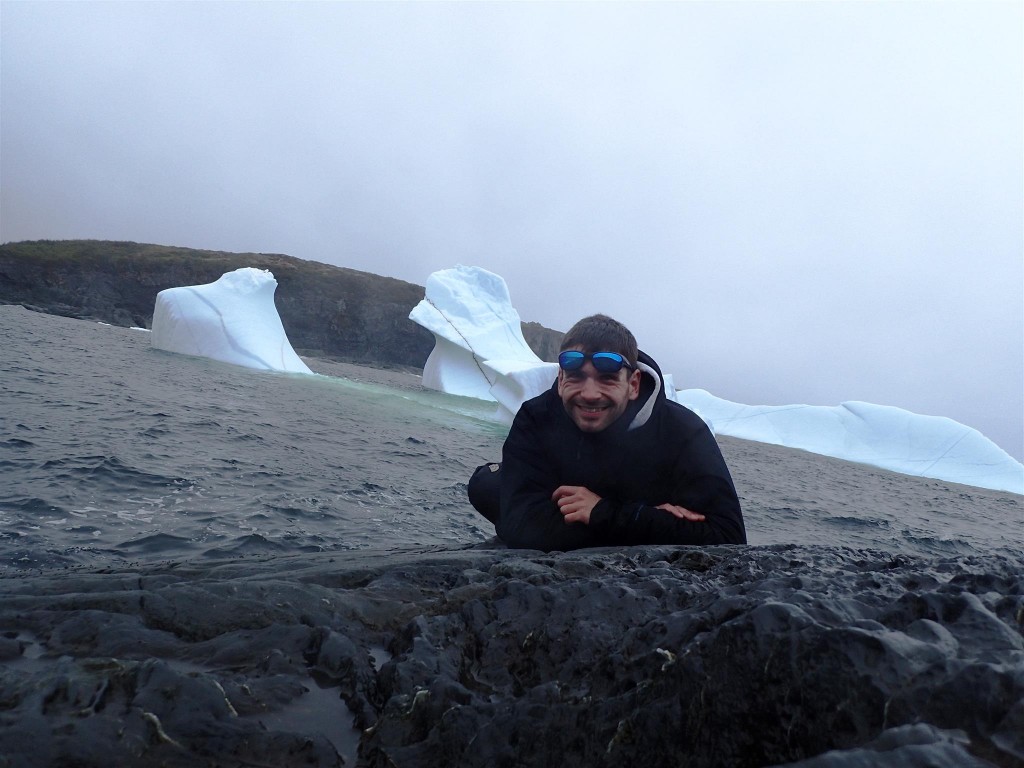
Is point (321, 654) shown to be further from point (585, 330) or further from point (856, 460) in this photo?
point (856, 460)

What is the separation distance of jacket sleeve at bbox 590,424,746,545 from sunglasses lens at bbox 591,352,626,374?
0.47m

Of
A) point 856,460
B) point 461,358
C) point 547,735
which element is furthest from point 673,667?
point 856,460

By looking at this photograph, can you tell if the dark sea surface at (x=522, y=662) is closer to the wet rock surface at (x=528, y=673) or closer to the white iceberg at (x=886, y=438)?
the wet rock surface at (x=528, y=673)

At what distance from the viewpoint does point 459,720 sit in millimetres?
1133

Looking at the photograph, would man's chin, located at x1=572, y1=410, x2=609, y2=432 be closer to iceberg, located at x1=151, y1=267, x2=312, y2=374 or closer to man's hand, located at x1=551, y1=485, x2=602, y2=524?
man's hand, located at x1=551, y1=485, x2=602, y2=524

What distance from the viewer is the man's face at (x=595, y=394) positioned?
2713 mm

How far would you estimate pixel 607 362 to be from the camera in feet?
8.76

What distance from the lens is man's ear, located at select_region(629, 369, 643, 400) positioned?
2.80 metres

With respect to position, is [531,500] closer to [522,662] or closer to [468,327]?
[522,662]

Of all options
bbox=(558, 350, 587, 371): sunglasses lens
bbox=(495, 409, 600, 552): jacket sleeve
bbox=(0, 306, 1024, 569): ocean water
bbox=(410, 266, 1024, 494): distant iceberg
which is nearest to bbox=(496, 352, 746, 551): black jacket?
bbox=(495, 409, 600, 552): jacket sleeve

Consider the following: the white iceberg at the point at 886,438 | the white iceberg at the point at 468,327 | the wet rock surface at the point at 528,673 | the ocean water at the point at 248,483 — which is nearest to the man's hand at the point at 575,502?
the wet rock surface at the point at 528,673

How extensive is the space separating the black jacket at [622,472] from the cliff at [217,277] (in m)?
46.9

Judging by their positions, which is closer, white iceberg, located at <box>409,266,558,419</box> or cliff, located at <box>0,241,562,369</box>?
white iceberg, located at <box>409,266,558,419</box>

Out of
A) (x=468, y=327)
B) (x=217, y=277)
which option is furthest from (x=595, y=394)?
(x=217, y=277)
